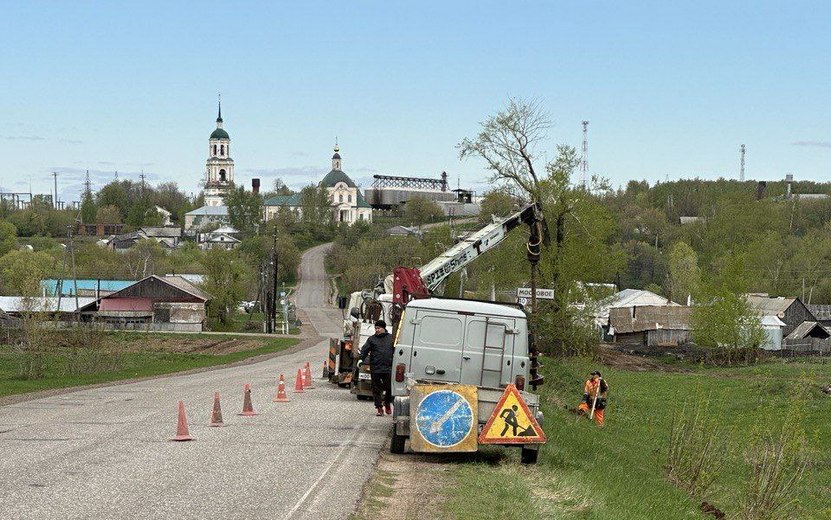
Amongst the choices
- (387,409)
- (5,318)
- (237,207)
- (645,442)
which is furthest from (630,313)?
(237,207)

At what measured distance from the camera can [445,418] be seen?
1662 cm

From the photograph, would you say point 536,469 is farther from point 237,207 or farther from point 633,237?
point 237,207

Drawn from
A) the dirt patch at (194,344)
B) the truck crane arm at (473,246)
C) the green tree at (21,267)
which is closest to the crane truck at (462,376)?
the truck crane arm at (473,246)

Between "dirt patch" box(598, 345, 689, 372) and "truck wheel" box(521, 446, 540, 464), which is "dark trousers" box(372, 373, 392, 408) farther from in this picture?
"dirt patch" box(598, 345, 689, 372)

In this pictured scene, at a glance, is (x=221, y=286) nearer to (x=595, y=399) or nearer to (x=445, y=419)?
(x=595, y=399)

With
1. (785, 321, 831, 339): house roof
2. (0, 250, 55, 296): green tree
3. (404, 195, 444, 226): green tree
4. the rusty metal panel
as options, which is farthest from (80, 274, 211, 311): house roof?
(404, 195, 444, 226): green tree

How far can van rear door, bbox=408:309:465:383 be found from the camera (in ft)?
62.8

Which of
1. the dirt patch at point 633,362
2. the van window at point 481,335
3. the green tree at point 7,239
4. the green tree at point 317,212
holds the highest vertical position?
the green tree at point 317,212

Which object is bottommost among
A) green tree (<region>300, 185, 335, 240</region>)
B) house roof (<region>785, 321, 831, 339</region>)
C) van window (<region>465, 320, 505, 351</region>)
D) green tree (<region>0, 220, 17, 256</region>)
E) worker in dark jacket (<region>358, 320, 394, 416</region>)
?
house roof (<region>785, 321, 831, 339</region>)

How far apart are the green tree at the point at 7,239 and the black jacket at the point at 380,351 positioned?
136489 millimetres

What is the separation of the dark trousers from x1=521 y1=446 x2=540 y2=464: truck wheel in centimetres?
466

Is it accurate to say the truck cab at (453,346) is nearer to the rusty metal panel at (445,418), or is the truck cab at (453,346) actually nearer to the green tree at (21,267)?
the rusty metal panel at (445,418)

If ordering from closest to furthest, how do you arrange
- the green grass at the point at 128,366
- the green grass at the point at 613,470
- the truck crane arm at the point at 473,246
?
the green grass at the point at 613,470, the truck crane arm at the point at 473,246, the green grass at the point at 128,366

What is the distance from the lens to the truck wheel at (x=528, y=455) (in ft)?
55.1
